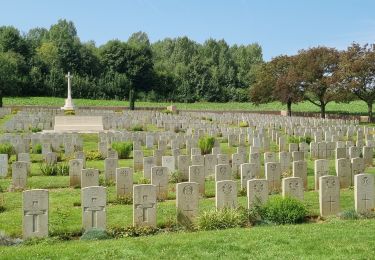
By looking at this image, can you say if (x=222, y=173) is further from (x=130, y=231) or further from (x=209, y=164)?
(x=130, y=231)

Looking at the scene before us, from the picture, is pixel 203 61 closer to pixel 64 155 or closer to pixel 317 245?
pixel 64 155

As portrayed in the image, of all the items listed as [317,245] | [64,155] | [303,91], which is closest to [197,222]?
[317,245]

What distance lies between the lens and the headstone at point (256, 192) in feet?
35.4

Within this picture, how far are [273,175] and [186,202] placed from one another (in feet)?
13.2

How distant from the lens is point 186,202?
10.5 metres

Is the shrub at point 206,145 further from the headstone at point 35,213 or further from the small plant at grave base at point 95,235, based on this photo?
the headstone at point 35,213

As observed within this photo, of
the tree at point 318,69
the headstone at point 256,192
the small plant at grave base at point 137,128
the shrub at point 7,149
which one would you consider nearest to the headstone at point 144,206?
the headstone at point 256,192

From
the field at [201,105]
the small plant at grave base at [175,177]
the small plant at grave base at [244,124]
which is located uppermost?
the field at [201,105]

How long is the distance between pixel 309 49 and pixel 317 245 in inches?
1978

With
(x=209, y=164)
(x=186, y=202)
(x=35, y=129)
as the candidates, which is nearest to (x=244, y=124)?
(x=35, y=129)

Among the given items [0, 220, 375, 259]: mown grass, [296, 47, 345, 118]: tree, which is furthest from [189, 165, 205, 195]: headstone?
[296, 47, 345, 118]: tree

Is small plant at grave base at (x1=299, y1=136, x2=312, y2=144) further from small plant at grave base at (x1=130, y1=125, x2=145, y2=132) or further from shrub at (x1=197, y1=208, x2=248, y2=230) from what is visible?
shrub at (x1=197, y1=208, x2=248, y2=230)

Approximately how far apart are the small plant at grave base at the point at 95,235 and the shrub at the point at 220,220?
5.72 ft

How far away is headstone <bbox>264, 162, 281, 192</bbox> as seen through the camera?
1375cm
